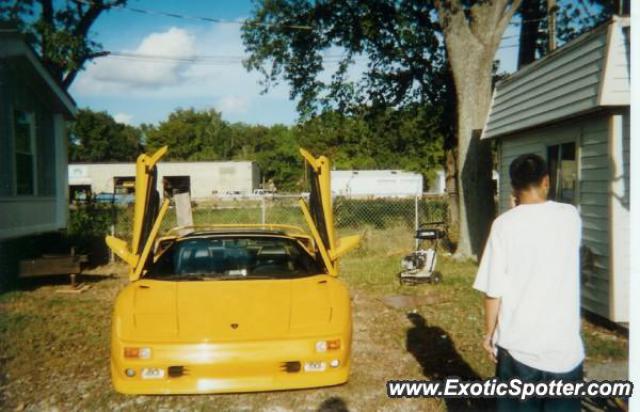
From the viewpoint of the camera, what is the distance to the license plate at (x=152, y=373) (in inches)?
129

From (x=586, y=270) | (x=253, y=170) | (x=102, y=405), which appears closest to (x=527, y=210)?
Answer: (x=102, y=405)

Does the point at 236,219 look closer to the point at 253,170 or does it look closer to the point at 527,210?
the point at 527,210

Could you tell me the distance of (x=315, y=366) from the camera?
11.1ft

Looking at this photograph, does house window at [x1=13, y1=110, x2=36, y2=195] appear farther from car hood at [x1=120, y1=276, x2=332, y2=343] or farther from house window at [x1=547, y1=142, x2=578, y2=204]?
house window at [x1=547, y1=142, x2=578, y2=204]

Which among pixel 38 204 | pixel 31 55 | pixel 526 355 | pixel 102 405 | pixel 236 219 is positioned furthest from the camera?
pixel 236 219

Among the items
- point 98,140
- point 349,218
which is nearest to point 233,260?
point 349,218

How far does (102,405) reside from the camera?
3.86m

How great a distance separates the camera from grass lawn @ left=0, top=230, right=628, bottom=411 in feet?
12.8

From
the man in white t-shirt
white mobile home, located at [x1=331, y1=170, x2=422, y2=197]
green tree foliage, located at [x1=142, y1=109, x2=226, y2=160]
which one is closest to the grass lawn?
the man in white t-shirt

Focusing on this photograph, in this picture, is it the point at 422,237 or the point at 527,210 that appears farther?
the point at 422,237

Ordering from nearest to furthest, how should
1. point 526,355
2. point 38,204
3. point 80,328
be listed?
1. point 526,355
2. point 80,328
3. point 38,204

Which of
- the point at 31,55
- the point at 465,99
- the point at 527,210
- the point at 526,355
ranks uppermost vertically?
the point at 31,55

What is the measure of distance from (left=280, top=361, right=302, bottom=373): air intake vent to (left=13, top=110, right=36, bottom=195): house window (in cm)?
884

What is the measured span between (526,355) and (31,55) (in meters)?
10.3
